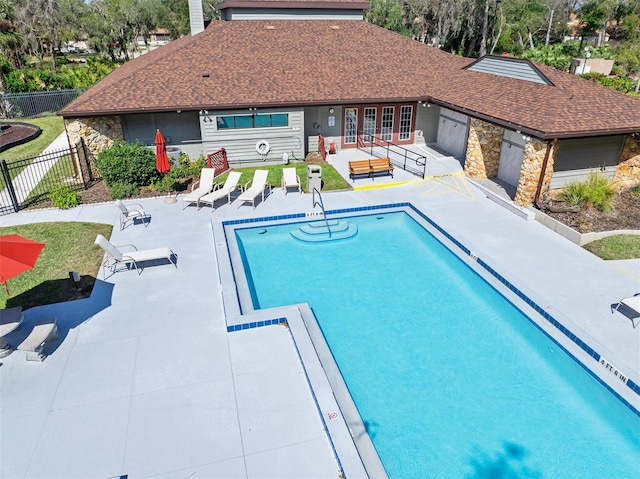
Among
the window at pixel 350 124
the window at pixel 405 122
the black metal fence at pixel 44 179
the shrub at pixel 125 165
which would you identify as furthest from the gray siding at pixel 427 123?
the black metal fence at pixel 44 179

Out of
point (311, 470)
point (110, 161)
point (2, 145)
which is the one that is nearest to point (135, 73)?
point (110, 161)

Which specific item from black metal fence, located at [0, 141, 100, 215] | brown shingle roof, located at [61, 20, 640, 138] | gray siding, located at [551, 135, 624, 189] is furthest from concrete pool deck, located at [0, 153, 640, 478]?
brown shingle roof, located at [61, 20, 640, 138]

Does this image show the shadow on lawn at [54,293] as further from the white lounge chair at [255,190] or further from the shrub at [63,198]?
the white lounge chair at [255,190]

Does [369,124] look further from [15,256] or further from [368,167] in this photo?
[15,256]

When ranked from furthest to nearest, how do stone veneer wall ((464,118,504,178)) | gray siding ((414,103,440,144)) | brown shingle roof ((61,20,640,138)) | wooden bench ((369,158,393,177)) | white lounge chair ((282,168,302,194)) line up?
gray siding ((414,103,440,144)) → wooden bench ((369,158,393,177)) → stone veneer wall ((464,118,504,178)) → white lounge chair ((282,168,302,194)) → brown shingle roof ((61,20,640,138))

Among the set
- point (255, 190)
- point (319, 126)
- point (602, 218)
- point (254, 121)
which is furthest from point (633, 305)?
point (254, 121)

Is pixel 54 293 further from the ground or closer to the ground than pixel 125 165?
closer to the ground

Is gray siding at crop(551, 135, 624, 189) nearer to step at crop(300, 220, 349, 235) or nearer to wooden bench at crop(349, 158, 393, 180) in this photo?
wooden bench at crop(349, 158, 393, 180)
